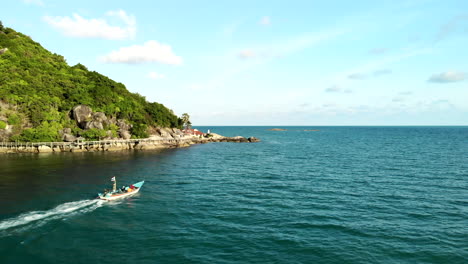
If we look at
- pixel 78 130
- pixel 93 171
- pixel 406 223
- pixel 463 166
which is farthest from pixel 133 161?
pixel 463 166

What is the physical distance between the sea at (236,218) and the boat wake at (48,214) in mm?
98

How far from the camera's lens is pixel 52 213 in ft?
91.8

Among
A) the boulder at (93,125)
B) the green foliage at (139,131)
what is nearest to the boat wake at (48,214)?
the boulder at (93,125)

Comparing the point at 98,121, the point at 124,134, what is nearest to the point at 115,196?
the point at 98,121

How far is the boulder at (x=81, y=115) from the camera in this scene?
292 ft

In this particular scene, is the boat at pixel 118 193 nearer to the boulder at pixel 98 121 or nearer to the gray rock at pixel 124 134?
the boulder at pixel 98 121

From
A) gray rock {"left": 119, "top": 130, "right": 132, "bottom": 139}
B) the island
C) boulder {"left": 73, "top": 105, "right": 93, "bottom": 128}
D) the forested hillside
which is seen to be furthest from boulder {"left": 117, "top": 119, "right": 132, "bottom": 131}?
Result: boulder {"left": 73, "top": 105, "right": 93, "bottom": 128}

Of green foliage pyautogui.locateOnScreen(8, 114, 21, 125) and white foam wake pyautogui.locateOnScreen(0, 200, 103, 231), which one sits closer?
white foam wake pyautogui.locateOnScreen(0, 200, 103, 231)

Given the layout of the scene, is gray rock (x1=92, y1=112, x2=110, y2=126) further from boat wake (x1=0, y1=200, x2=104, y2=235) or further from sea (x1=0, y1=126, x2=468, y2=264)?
boat wake (x1=0, y1=200, x2=104, y2=235)

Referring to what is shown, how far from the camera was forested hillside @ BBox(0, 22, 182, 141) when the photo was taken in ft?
256

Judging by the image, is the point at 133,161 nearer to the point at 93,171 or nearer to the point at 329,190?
the point at 93,171

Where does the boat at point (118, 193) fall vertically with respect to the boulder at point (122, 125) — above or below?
below

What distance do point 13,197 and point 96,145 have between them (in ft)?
179

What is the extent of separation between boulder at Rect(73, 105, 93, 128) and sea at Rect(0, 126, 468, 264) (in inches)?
1617
